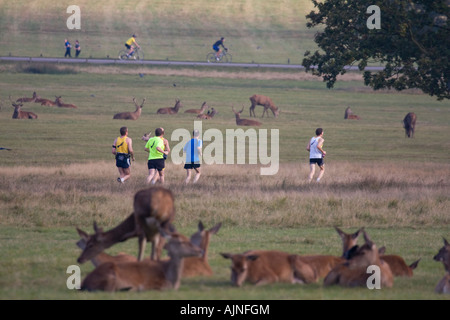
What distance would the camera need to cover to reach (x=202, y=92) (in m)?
50.0

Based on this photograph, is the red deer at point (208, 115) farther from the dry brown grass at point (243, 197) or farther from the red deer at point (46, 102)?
the dry brown grass at point (243, 197)

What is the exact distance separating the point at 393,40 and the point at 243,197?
7.67 meters

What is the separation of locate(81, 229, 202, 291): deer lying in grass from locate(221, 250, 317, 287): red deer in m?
0.65

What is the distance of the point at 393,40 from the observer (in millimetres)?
22703

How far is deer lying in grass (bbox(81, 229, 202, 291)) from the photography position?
359 inches

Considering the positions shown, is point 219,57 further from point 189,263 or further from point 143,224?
point 189,263

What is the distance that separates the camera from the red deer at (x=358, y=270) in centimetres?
966

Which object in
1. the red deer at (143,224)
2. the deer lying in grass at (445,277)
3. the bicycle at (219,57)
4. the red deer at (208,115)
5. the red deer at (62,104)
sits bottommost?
the deer lying in grass at (445,277)

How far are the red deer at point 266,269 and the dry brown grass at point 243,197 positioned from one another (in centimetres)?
547

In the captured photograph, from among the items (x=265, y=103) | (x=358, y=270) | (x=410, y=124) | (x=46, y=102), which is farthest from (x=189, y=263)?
(x=265, y=103)

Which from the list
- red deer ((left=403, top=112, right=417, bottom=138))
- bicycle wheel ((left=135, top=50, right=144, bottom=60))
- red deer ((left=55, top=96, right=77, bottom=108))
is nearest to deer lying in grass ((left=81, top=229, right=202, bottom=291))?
red deer ((left=403, top=112, right=417, bottom=138))

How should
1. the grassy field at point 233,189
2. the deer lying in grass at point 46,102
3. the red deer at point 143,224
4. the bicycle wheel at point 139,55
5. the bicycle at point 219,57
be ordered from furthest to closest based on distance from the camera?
1. the bicycle at point 219,57
2. the bicycle wheel at point 139,55
3. the deer lying in grass at point 46,102
4. the grassy field at point 233,189
5. the red deer at point 143,224

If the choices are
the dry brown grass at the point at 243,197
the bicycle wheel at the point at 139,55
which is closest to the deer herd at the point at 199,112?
the dry brown grass at the point at 243,197
